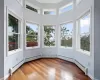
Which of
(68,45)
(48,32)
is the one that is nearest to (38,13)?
(48,32)

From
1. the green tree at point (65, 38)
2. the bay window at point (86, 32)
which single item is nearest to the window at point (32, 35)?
the green tree at point (65, 38)

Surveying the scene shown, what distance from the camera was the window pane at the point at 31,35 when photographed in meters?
5.42

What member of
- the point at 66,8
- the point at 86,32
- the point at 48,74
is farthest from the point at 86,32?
the point at 66,8

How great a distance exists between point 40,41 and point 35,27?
3.03 feet

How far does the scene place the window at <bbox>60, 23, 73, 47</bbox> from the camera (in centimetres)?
563

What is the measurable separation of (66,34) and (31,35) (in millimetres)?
2044

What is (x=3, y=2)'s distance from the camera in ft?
9.62

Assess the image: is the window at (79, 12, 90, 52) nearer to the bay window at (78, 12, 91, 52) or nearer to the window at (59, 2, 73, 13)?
the bay window at (78, 12, 91, 52)

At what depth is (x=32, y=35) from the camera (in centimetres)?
573

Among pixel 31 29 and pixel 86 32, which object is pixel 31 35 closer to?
pixel 31 29

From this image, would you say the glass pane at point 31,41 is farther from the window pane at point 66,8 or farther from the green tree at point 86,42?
the green tree at point 86,42

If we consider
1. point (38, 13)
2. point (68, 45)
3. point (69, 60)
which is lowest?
point (69, 60)

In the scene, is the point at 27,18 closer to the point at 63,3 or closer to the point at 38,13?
the point at 38,13

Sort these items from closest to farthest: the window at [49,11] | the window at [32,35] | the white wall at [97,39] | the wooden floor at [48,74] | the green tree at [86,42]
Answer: the white wall at [97,39]
the wooden floor at [48,74]
the green tree at [86,42]
the window at [32,35]
the window at [49,11]
